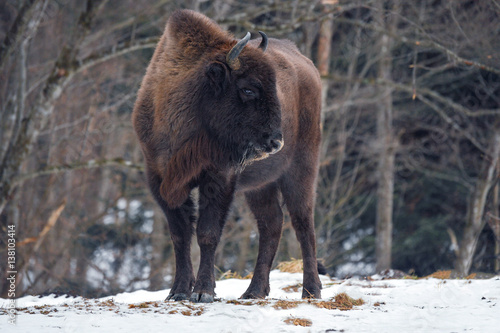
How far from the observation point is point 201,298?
17.7 ft

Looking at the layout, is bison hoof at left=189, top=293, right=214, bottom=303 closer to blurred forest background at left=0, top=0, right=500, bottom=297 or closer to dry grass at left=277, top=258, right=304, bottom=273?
dry grass at left=277, top=258, right=304, bottom=273

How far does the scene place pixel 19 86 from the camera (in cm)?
952

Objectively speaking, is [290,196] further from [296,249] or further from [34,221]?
[34,221]

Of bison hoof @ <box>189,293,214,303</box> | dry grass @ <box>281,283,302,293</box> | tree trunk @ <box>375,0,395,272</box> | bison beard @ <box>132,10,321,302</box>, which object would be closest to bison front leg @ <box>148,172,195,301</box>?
bison beard @ <box>132,10,321,302</box>

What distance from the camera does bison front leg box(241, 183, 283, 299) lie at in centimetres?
642

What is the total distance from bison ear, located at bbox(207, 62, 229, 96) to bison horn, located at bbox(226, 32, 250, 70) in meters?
0.09

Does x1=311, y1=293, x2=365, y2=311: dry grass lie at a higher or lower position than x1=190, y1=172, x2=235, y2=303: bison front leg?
lower

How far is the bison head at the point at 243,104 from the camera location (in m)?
5.65

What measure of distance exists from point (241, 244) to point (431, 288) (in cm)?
963

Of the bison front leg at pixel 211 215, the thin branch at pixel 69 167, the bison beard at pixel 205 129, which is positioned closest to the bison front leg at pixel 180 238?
the bison beard at pixel 205 129

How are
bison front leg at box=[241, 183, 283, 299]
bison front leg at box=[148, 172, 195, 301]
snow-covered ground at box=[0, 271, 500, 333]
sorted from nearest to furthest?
snow-covered ground at box=[0, 271, 500, 333] < bison front leg at box=[148, 172, 195, 301] < bison front leg at box=[241, 183, 283, 299]

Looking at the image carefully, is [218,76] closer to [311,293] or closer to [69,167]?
[311,293]

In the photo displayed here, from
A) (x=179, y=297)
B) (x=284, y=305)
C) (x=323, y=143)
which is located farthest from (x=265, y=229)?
(x=323, y=143)

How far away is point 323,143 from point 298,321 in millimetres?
11419
